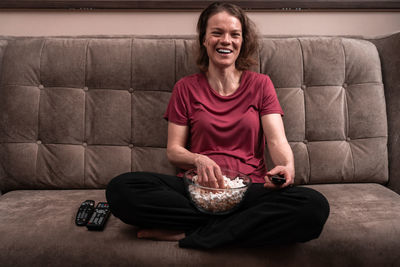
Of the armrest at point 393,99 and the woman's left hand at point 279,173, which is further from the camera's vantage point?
the armrest at point 393,99

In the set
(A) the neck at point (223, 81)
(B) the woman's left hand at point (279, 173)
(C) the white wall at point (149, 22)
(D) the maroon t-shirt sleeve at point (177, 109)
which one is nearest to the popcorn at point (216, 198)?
(B) the woman's left hand at point (279, 173)

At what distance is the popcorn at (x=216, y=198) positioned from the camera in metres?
1.06

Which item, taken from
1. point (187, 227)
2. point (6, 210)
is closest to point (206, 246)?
point (187, 227)

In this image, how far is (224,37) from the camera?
4.58 ft

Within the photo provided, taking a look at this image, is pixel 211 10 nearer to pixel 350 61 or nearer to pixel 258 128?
pixel 258 128

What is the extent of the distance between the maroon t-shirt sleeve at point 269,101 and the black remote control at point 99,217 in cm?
78

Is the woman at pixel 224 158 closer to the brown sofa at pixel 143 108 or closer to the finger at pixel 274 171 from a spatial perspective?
the finger at pixel 274 171

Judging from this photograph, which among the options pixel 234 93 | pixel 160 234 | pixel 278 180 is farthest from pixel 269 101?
pixel 160 234

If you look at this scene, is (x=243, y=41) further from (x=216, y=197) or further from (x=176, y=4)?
(x=216, y=197)

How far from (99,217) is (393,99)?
1.47 meters

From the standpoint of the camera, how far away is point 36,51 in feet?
5.10

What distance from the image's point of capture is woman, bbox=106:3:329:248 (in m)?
1.03

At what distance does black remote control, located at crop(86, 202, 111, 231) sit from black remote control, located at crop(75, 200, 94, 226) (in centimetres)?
2

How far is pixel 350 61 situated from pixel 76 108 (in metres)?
1.37
